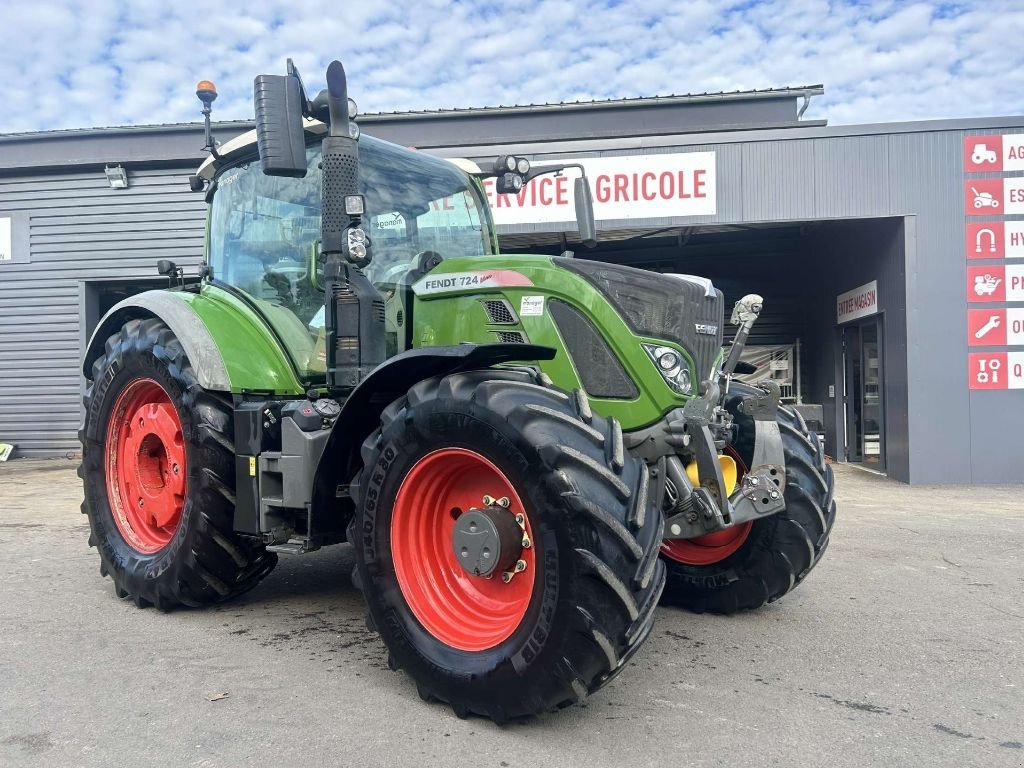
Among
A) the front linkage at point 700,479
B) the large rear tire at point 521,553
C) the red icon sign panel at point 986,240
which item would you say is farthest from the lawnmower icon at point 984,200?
the large rear tire at point 521,553

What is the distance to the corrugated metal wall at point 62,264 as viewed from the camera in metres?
12.9

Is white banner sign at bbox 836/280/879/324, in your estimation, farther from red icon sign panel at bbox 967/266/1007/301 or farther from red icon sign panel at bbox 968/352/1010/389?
red icon sign panel at bbox 968/352/1010/389

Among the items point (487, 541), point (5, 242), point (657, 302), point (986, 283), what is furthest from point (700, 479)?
point (5, 242)

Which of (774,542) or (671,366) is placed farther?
(774,542)

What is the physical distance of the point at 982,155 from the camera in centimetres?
967

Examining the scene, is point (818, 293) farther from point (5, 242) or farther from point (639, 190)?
point (5, 242)

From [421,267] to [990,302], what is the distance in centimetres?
841

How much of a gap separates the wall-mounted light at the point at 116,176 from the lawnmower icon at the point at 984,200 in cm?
1239

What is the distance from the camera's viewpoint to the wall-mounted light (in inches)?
501

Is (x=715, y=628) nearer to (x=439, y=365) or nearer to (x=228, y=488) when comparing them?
(x=439, y=365)

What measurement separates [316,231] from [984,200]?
8.85 m

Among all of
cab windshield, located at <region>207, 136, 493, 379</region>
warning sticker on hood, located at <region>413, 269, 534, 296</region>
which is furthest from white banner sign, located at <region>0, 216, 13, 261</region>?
warning sticker on hood, located at <region>413, 269, 534, 296</region>

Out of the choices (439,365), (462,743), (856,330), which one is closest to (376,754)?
(462,743)

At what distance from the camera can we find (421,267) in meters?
4.19
